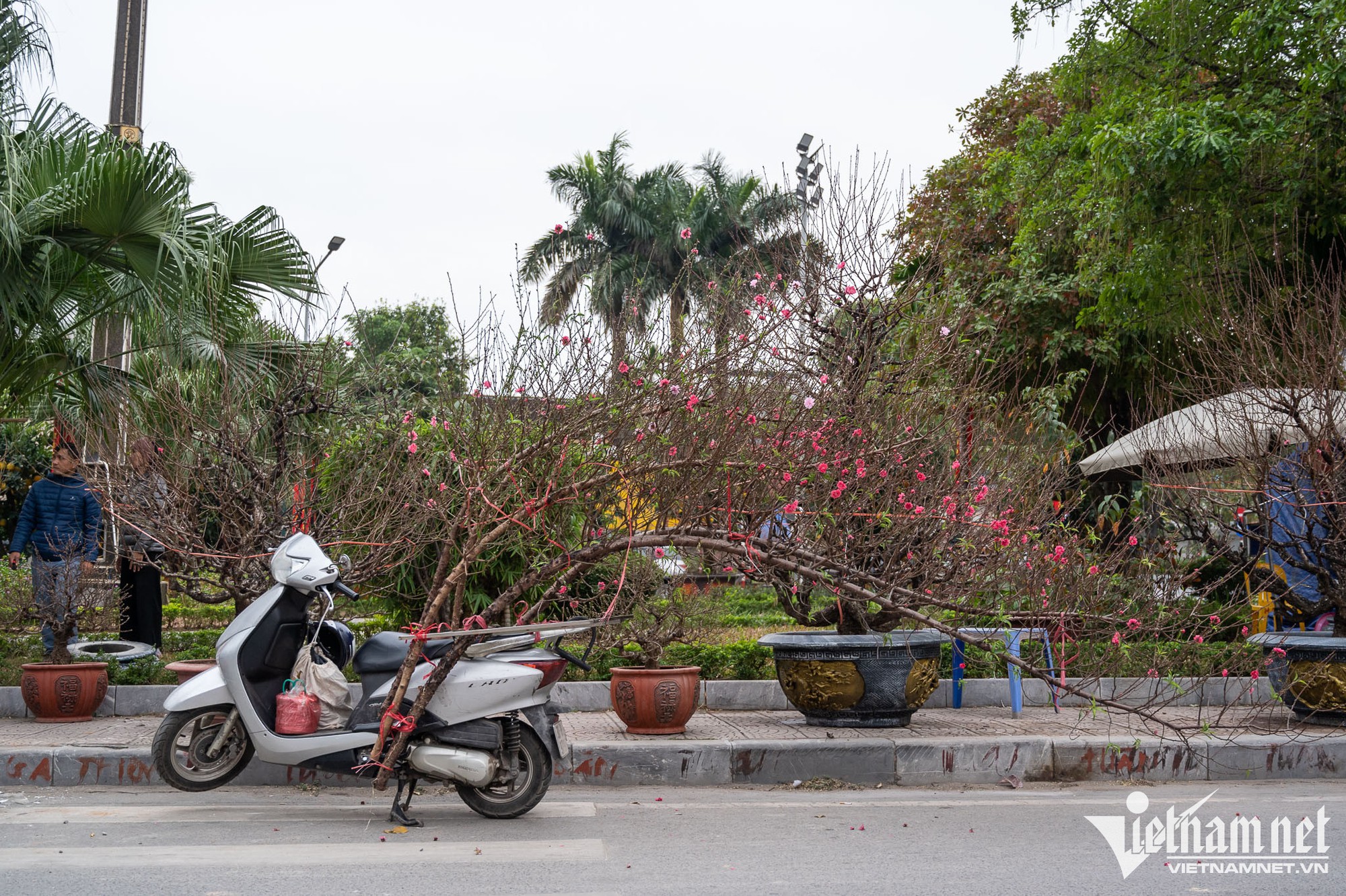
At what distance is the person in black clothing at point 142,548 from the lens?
776cm

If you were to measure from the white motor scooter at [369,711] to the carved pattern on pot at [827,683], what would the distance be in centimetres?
226

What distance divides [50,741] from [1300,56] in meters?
11.5

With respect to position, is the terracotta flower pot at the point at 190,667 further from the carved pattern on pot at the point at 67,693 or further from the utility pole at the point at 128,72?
the utility pole at the point at 128,72

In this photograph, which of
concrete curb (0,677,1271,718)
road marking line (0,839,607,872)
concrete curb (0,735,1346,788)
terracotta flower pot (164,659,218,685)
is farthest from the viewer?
concrete curb (0,677,1271,718)

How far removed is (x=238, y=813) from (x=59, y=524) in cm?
421

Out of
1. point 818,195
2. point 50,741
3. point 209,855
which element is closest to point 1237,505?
point 818,195

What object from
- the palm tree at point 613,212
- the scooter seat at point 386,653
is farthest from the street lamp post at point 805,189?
the palm tree at point 613,212

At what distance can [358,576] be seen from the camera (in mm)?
7906

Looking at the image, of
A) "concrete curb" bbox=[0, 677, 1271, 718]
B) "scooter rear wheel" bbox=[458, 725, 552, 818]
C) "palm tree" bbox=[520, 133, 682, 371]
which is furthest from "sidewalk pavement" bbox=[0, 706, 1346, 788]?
"palm tree" bbox=[520, 133, 682, 371]

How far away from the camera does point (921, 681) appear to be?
25.1 feet

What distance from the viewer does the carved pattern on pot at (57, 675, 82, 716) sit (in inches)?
310

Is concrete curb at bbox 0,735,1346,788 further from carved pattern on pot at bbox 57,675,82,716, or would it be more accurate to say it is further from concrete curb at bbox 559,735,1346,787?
carved pattern on pot at bbox 57,675,82,716

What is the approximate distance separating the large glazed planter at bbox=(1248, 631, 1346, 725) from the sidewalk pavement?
22cm

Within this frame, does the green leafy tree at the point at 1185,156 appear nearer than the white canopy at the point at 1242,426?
No
